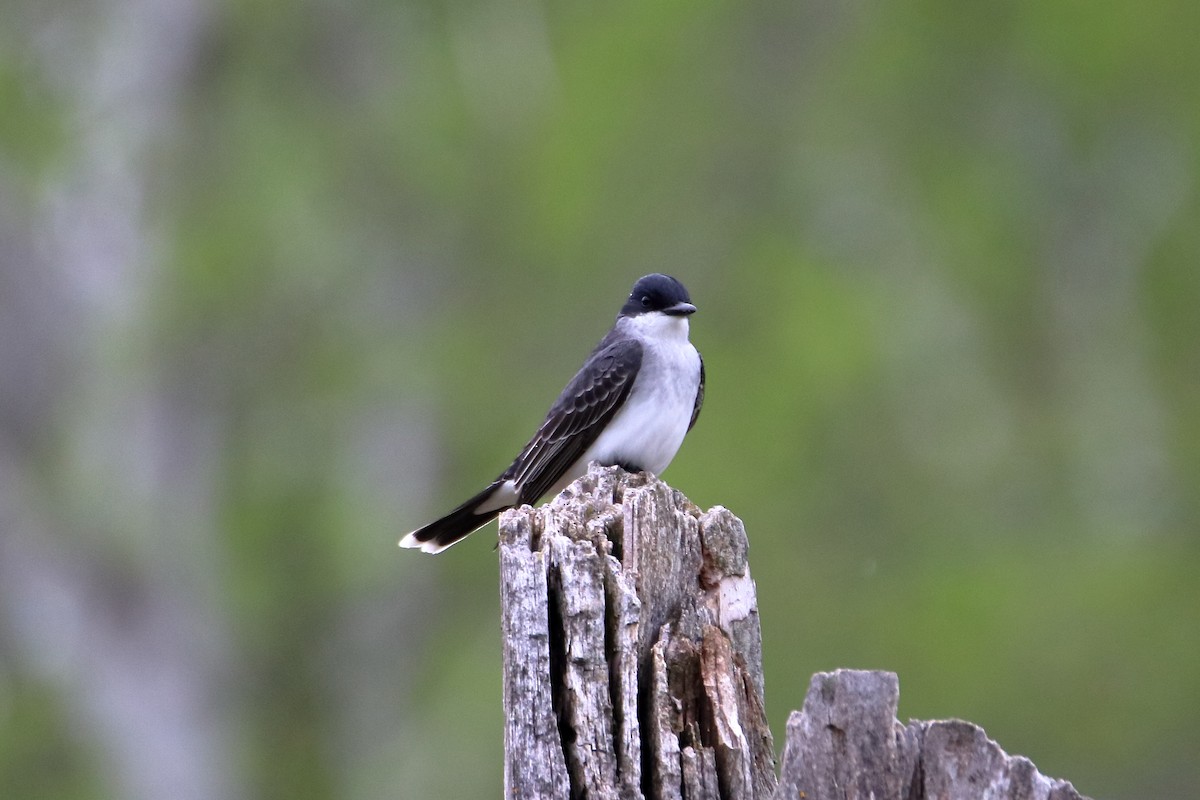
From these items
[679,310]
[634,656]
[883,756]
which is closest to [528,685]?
[634,656]

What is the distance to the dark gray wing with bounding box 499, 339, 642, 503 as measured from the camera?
7.45 m


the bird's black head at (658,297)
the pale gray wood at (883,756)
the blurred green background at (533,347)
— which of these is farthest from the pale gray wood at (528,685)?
the blurred green background at (533,347)

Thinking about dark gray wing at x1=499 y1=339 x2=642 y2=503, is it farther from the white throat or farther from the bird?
the white throat

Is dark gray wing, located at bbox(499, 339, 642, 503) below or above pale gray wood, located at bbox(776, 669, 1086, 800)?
above

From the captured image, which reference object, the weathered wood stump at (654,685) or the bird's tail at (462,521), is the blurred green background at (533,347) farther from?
the weathered wood stump at (654,685)

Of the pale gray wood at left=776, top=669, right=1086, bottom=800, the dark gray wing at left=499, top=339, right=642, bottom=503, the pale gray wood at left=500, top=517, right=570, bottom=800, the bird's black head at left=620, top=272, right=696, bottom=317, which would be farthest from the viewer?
the bird's black head at left=620, top=272, right=696, bottom=317

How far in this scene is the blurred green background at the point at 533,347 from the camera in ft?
46.1

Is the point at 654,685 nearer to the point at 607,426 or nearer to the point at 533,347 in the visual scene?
the point at 607,426

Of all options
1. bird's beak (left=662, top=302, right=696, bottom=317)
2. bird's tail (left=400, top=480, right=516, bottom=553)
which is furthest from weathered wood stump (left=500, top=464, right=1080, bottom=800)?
bird's beak (left=662, top=302, right=696, bottom=317)

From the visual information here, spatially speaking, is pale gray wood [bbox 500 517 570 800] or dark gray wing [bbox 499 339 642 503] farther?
dark gray wing [bbox 499 339 642 503]

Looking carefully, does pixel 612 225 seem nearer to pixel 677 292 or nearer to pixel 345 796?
pixel 345 796

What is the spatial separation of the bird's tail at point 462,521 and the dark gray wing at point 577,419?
0.40ft

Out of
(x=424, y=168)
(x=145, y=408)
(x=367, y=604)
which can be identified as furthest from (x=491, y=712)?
(x=424, y=168)

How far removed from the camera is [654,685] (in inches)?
172
